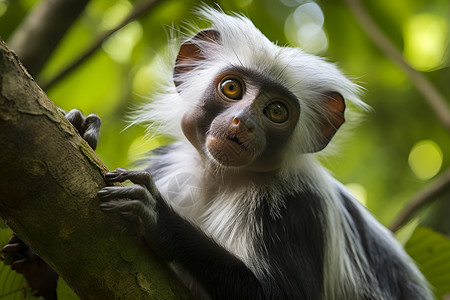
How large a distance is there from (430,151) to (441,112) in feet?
7.04

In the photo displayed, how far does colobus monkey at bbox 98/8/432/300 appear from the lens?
10.1 feet

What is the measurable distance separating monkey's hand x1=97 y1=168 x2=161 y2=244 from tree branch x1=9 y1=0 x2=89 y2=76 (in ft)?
5.51

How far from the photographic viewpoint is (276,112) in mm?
3844

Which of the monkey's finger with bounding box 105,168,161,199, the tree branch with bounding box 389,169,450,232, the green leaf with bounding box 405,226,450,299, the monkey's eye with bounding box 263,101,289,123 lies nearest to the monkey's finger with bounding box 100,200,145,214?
the monkey's finger with bounding box 105,168,161,199

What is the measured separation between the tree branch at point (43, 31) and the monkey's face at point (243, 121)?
1121 millimetres

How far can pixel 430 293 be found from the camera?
4.55 m

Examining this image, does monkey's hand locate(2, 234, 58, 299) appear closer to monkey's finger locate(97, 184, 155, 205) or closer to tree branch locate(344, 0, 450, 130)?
monkey's finger locate(97, 184, 155, 205)

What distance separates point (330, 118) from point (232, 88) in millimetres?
807

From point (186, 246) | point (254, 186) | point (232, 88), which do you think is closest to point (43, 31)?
point (232, 88)

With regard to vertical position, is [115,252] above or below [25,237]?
above

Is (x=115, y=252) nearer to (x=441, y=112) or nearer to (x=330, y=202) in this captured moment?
(x=330, y=202)

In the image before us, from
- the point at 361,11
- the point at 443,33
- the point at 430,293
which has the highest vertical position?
the point at 443,33

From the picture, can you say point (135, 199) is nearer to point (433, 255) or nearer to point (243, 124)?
point (243, 124)

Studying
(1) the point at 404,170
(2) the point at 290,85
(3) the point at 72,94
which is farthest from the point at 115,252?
(1) the point at 404,170
